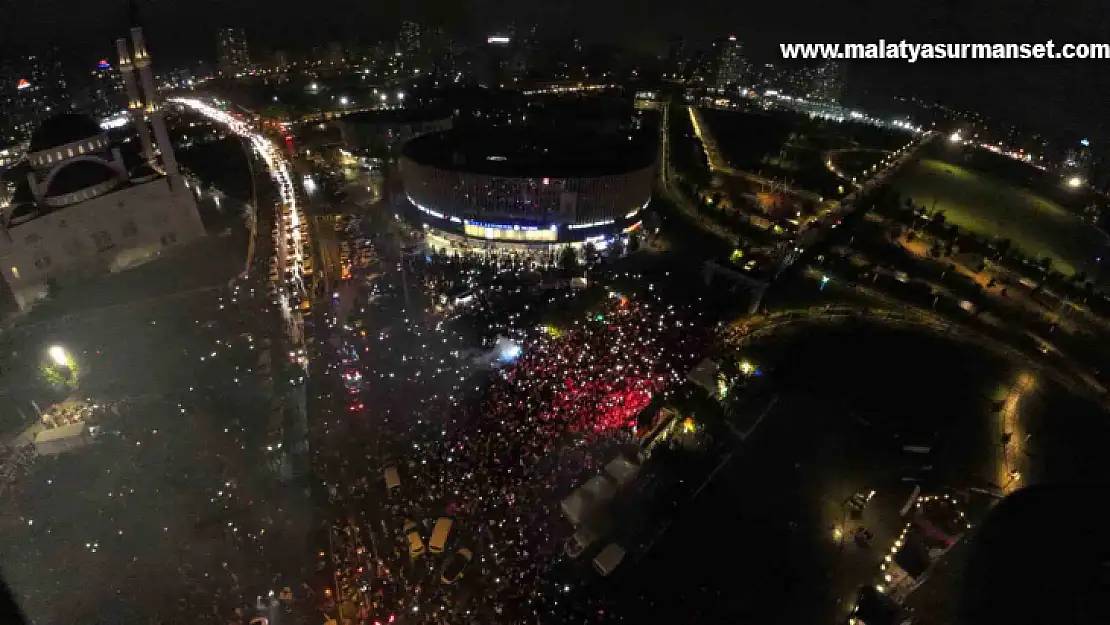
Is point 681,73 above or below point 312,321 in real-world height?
above

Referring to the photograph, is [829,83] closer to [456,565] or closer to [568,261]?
[568,261]

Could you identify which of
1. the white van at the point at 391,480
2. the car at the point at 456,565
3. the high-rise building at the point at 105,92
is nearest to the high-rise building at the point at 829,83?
the white van at the point at 391,480

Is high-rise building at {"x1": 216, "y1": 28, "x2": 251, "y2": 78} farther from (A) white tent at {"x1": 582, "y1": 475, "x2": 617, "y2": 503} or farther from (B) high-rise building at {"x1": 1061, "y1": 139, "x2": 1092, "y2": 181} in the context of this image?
(B) high-rise building at {"x1": 1061, "y1": 139, "x2": 1092, "y2": 181}

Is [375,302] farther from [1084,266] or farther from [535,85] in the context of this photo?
[535,85]

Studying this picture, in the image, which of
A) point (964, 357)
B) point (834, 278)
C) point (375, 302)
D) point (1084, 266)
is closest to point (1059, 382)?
point (964, 357)

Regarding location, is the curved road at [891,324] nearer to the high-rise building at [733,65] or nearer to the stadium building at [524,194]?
the stadium building at [524,194]

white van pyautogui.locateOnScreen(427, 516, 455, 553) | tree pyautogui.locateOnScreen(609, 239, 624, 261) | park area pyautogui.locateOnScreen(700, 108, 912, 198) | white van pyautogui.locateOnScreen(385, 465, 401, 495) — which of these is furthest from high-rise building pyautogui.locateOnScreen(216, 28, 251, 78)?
white van pyautogui.locateOnScreen(427, 516, 455, 553)
